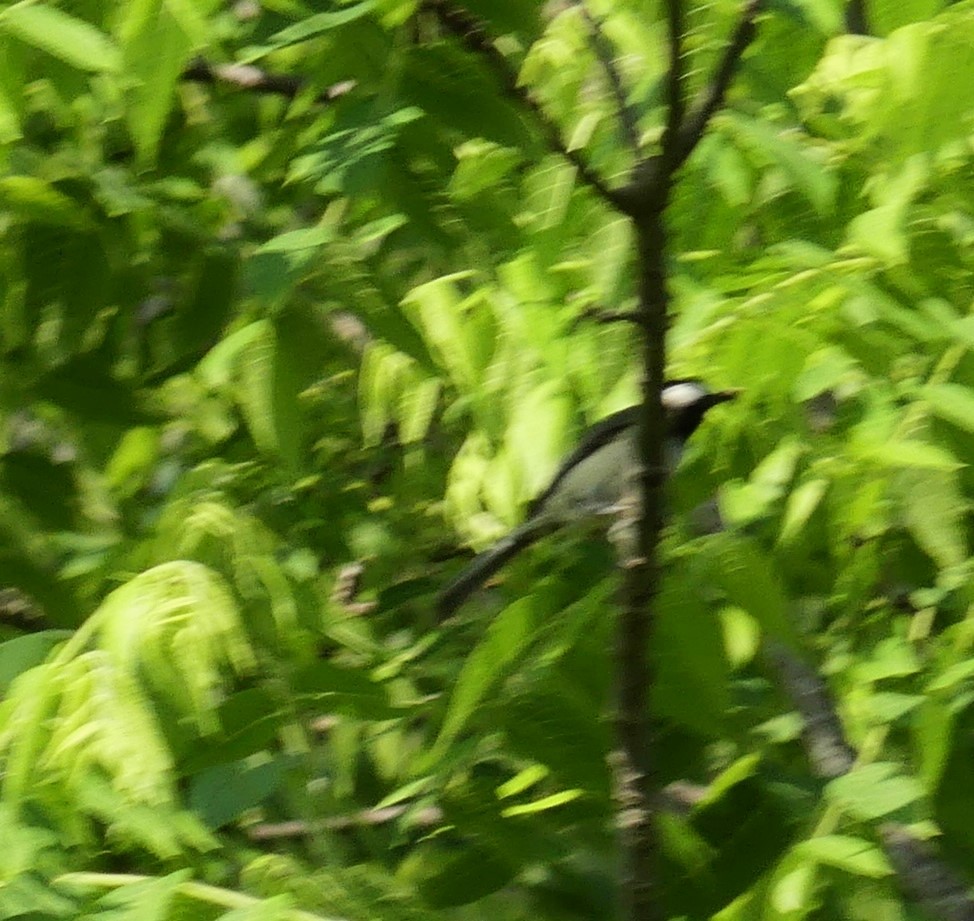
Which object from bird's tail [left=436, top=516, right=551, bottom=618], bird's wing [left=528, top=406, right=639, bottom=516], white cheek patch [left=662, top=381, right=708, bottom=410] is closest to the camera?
bird's tail [left=436, top=516, right=551, bottom=618]

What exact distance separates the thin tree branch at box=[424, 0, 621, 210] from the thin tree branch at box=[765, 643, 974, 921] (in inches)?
32.3

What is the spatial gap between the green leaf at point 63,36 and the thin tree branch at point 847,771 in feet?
3.44

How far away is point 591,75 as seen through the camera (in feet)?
5.86

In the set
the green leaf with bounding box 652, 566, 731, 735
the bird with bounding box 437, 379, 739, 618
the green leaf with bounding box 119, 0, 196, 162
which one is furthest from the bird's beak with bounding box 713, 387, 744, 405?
the green leaf with bounding box 119, 0, 196, 162

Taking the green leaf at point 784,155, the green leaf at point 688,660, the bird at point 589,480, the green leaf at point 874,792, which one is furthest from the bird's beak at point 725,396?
the green leaf at point 874,792

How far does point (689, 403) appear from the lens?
7.59 feet

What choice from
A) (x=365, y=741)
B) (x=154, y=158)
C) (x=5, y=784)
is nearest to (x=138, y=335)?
(x=154, y=158)

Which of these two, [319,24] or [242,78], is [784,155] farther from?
[242,78]

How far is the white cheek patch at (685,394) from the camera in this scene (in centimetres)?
236

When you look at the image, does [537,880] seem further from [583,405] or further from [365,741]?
[583,405]

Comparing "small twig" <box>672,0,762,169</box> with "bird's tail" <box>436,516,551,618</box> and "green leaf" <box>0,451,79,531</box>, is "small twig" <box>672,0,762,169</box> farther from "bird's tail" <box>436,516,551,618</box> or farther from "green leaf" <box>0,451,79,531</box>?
"green leaf" <box>0,451,79,531</box>

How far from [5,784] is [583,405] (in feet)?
2.54

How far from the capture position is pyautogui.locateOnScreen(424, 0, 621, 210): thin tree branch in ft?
3.36

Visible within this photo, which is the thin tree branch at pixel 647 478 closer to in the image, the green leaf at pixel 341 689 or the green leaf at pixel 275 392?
the green leaf at pixel 341 689
